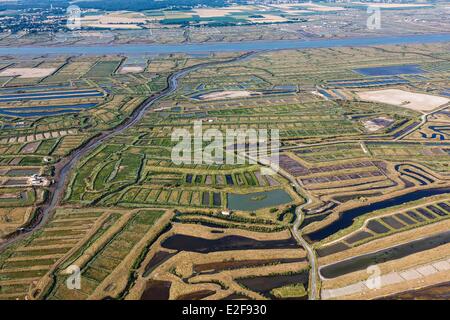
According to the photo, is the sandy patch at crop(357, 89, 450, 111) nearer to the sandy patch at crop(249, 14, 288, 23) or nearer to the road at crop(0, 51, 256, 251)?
the road at crop(0, 51, 256, 251)

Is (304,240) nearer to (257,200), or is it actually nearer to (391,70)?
(257,200)

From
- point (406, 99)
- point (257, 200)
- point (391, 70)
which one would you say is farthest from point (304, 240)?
point (391, 70)

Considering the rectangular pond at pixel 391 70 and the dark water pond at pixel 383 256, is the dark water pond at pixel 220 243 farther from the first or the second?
the rectangular pond at pixel 391 70

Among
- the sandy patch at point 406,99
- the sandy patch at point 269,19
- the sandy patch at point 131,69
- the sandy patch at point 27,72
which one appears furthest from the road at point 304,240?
the sandy patch at point 269,19

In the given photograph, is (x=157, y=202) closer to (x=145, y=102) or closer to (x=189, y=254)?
(x=189, y=254)

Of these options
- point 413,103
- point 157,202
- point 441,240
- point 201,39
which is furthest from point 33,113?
point 201,39
